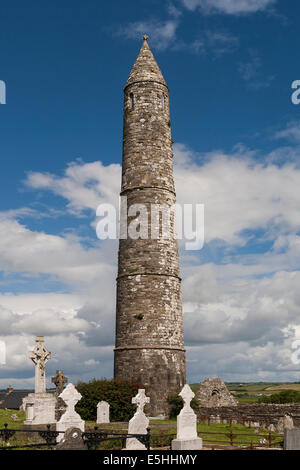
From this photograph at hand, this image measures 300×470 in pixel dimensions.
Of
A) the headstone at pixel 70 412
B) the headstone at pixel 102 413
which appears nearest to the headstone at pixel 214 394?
the headstone at pixel 102 413

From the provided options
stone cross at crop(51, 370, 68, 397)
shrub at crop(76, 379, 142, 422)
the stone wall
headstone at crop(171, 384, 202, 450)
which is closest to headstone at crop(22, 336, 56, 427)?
shrub at crop(76, 379, 142, 422)

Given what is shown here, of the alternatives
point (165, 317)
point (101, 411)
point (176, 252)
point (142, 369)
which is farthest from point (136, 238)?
point (101, 411)

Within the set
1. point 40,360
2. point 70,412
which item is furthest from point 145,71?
point 70,412

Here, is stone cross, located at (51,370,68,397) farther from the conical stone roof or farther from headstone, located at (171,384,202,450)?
the conical stone roof

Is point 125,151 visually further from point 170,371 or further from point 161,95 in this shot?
point 170,371

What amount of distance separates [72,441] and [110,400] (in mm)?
16497

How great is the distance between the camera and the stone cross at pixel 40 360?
26.5 m

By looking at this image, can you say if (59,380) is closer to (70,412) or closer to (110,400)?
(110,400)

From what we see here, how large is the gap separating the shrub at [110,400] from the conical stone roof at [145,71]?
18339mm

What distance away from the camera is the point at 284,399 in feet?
153

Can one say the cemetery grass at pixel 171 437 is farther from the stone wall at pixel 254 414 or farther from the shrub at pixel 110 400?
the shrub at pixel 110 400

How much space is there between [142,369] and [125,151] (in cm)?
1296

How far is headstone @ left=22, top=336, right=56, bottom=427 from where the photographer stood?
958 inches
